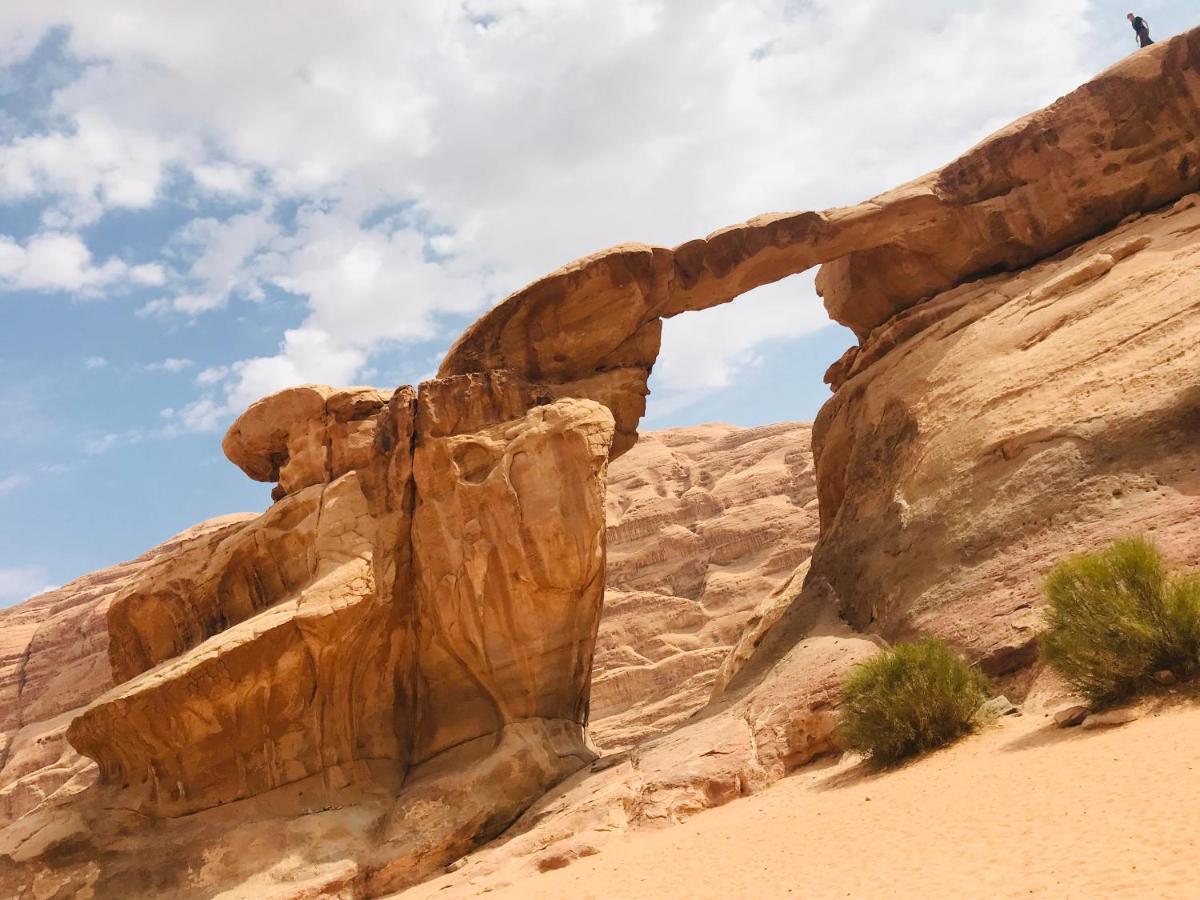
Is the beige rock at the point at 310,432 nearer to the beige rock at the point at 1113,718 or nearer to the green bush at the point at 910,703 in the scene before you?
the green bush at the point at 910,703

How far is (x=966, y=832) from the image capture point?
28.2 ft

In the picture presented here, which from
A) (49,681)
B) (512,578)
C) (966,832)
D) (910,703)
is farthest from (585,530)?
(49,681)

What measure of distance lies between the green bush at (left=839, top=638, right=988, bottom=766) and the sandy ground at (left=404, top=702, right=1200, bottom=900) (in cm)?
29

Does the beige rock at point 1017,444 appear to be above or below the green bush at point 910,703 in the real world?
above

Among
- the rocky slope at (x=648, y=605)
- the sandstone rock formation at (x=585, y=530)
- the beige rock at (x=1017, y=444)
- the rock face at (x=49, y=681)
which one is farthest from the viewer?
the rocky slope at (x=648, y=605)

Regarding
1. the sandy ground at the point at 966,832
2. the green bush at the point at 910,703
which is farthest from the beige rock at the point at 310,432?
the green bush at the point at 910,703

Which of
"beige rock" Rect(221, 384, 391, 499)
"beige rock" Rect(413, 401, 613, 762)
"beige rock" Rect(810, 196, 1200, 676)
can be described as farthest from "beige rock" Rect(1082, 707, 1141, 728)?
"beige rock" Rect(221, 384, 391, 499)

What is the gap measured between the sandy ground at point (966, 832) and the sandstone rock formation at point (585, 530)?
5.33 ft

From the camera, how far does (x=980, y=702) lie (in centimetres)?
1238

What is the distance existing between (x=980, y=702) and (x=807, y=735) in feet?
7.96

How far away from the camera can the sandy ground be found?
7133 mm

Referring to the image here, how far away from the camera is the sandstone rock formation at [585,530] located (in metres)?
14.5

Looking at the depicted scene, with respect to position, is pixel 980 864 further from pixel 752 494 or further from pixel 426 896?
pixel 752 494

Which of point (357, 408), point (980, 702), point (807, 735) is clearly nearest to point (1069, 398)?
point (980, 702)
